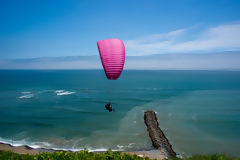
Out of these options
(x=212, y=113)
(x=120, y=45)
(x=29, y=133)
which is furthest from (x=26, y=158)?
(x=212, y=113)

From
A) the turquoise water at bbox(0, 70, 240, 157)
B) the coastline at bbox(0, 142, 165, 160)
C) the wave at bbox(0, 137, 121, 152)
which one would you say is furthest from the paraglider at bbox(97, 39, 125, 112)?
the turquoise water at bbox(0, 70, 240, 157)

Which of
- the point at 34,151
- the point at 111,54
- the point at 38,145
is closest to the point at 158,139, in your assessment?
the point at 111,54

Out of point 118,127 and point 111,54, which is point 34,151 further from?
point 111,54

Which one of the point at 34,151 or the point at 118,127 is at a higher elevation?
the point at 34,151

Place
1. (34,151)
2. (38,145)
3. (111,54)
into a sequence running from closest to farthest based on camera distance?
1. (111,54)
2. (34,151)
3. (38,145)

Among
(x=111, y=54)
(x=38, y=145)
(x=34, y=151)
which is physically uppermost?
(x=111, y=54)

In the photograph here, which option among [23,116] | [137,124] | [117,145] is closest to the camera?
[117,145]

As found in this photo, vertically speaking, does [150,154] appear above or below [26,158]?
below

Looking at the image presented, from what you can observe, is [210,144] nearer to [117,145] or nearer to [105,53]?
[117,145]
